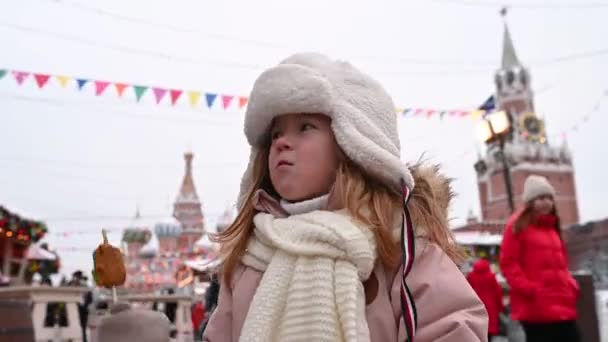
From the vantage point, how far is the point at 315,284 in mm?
1743

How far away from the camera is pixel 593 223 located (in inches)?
1210

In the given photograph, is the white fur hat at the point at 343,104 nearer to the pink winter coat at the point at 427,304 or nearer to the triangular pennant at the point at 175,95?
the pink winter coat at the point at 427,304

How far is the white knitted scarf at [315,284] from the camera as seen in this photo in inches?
66.2

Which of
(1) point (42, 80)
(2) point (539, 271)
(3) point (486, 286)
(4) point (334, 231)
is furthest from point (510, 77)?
(4) point (334, 231)

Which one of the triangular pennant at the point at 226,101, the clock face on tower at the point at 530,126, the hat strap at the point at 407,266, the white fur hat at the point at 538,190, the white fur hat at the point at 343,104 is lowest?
the hat strap at the point at 407,266

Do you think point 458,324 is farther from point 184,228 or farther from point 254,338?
point 184,228

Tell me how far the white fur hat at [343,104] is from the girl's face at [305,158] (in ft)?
0.17

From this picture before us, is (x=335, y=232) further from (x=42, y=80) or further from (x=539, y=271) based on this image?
(x=42, y=80)

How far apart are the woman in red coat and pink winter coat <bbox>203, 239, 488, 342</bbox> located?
3017 millimetres

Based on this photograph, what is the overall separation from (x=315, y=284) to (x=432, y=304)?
12.3 inches

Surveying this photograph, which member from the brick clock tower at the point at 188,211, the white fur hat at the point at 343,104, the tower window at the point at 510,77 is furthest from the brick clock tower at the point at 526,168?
the white fur hat at the point at 343,104

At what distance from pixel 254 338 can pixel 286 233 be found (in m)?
0.32

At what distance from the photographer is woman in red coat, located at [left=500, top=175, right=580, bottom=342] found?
4492 millimetres

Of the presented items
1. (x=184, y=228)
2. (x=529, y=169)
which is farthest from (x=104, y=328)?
(x=529, y=169)
